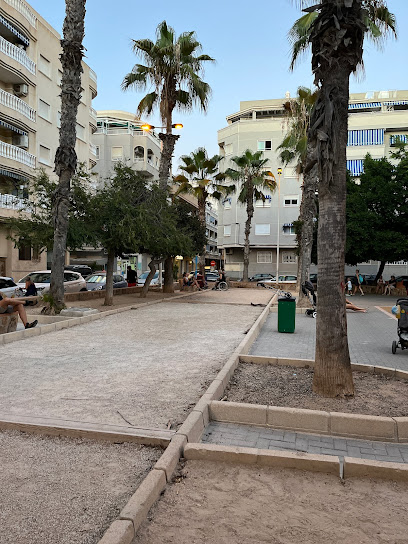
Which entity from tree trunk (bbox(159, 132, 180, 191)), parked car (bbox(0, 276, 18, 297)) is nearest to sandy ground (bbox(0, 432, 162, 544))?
parked car (bbox(0, 276, 18, 297))

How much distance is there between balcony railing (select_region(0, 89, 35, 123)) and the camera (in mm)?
24344

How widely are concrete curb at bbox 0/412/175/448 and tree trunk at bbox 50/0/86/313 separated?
29.8ft

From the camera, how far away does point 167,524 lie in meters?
2.80

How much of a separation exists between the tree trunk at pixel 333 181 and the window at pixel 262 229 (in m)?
46.9

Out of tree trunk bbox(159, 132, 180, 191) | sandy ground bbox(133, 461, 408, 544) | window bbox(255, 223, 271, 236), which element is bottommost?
sandy ground bbox(133, 461, 408, 544)

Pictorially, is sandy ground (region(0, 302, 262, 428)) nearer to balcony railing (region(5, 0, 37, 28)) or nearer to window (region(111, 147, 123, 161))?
balcony railing (region(5, 0, 37, 28))

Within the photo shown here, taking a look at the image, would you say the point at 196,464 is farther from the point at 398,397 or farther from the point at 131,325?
the point at 131,325

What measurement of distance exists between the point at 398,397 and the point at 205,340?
488 centimetres

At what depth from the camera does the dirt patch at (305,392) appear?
4961 mm

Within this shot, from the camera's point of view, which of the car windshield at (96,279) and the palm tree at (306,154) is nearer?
the palm tree at (306,154)

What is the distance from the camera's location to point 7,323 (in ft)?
31.0

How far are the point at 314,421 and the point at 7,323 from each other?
283 inches

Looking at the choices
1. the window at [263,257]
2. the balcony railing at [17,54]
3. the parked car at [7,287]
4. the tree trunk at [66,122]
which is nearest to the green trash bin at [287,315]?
the tree trunk at [66,122]

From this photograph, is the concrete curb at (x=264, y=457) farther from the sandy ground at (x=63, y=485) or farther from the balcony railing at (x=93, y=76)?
the balcony railing at (x=93, y=76)
